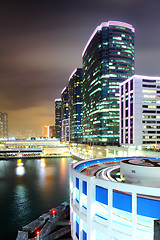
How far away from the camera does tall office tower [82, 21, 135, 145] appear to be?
116125 millimetres

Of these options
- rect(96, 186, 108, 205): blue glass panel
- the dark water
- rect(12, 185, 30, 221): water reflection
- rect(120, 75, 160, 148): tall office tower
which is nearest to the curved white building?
rect(96, 186, 108, 205): blue glass panel

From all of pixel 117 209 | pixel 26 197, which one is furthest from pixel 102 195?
pixel 26 197

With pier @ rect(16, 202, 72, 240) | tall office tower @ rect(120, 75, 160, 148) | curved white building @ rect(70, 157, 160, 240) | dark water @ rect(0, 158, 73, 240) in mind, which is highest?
tall office tower @ rect(120, 75, 160, 148)

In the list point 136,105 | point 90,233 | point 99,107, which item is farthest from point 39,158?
point 90,233

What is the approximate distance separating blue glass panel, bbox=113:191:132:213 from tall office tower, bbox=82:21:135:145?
96.3m

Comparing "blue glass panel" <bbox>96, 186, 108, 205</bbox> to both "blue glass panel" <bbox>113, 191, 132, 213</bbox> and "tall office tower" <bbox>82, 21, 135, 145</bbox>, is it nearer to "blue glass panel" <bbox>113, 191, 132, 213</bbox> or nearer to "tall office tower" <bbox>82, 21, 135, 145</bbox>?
"blue glass panel" <bbox>113, 191, 132, 213</bbox>

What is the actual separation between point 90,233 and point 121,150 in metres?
60.1

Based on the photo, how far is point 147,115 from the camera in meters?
85.1

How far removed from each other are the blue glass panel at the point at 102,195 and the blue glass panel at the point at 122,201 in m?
0.96

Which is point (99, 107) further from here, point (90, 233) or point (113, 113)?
point (90, 233)

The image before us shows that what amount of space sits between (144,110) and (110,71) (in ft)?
139

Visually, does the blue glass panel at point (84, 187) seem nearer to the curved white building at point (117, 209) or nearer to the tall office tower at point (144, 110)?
the curved white building at point (117, 209)

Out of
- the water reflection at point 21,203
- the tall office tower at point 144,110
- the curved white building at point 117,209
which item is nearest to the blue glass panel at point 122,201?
the curved white building at point 117,209

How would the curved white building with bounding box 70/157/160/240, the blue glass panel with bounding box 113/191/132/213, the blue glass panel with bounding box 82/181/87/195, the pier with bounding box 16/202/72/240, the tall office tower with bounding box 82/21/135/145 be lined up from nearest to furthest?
the curved white building with bounding box 70/157/160/240 → the blue glass panel with bounding box 113/191/132/213 → the blue glass panel with bounding box 82/181/87/195 → the pier with bounding box 16/202/72/240 → the tall office tower with bounding box 82/21/135/145
